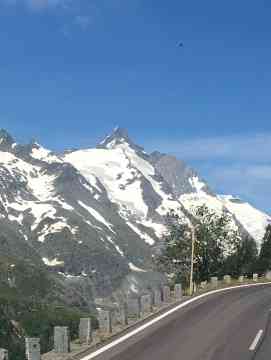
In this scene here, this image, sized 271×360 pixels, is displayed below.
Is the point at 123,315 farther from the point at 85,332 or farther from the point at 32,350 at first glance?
the point at 32,350

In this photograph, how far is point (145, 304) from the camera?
1379 inches

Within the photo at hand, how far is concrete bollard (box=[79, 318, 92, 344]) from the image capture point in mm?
24625

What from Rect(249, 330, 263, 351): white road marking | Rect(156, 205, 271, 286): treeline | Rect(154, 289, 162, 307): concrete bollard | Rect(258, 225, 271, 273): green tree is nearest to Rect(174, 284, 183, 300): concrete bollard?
Rect(154, 289, 162, 307): concrete bollard

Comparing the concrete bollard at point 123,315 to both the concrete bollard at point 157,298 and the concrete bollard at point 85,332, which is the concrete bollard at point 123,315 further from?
Answer: the concrete bollard at point 157,298

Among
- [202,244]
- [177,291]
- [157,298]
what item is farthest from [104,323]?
[202,244]

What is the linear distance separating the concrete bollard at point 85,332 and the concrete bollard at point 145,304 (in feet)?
31.2

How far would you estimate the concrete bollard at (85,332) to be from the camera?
24625 mm

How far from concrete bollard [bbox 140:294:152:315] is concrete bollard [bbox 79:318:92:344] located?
9.52 metres

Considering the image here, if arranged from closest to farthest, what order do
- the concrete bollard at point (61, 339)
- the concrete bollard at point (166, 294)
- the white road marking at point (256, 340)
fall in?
1. the concrete bollard at point (61, 339)
2. the white road marking at point (256, 340)
3. the concrete bollard at point (166, 294)

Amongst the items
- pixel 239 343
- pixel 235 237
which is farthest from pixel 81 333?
pixel 235 237

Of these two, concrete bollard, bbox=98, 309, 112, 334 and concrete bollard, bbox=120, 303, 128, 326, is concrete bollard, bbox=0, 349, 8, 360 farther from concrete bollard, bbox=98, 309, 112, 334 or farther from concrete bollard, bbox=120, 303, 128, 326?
concrete bollard, bbox=120, 303, 128, 326

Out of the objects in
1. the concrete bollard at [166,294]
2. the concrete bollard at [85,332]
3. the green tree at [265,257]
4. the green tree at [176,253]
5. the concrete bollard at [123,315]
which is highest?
the green tree at [265,257]

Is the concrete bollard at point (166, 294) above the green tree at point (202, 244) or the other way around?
the other way around

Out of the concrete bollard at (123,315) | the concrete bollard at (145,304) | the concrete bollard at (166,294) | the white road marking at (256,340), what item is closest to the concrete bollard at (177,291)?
the concrete bollard at (166,294)
